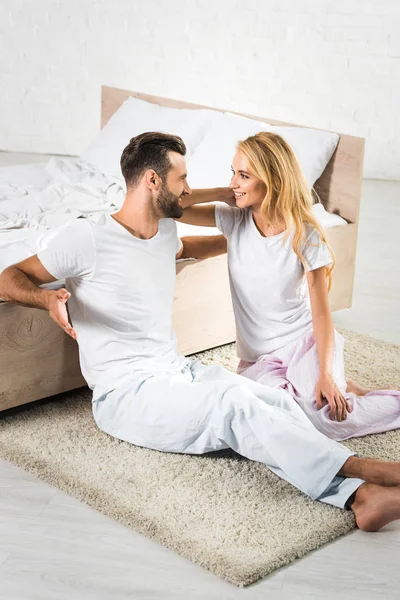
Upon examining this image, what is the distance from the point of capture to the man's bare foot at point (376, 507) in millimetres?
1981

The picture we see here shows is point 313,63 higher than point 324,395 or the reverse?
higher

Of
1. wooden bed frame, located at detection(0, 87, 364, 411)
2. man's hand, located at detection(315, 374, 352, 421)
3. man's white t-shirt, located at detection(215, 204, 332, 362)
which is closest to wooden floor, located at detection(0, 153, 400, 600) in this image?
wooden bed frame, located at detection(0, 87, 364, 411)

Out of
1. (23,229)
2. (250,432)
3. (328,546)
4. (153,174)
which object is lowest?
(328,546)

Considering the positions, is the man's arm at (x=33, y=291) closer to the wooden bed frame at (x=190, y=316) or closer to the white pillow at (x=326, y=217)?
the wooden bed frame at (x=190, y=316)

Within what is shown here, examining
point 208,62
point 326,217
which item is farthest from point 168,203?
point 208,62

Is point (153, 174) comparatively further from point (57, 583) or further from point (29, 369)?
point (57, 583)

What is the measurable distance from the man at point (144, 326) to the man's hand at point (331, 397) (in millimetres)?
164

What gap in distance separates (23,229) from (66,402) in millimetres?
594

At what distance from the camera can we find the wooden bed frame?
8.00 ft

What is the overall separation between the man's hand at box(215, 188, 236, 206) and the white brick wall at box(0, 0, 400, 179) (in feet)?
11.9

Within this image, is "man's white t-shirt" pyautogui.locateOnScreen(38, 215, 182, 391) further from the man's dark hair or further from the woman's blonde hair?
the woman's blonde hair

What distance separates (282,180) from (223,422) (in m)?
0.73

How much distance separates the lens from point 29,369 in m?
2.48

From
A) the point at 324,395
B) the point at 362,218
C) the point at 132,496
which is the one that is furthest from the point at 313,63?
the point at 132,496
